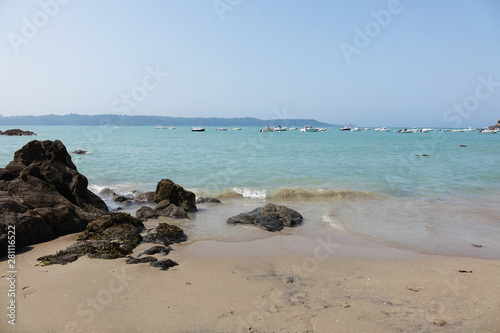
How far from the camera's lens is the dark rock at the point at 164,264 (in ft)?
22.2

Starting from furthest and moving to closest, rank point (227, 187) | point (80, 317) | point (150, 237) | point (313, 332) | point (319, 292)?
point (227, 187) < point (150, 237) < point (319, 292) < point (80, 317) < point (313, 332)

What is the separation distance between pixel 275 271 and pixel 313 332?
227cm

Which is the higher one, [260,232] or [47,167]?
[47,167]

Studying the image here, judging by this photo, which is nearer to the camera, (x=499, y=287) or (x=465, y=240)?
(x=499, y=287)

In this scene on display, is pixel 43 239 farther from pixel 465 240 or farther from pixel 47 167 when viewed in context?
pixel 465 240

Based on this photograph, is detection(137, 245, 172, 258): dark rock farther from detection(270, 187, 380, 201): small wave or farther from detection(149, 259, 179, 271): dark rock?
detection(270, 187, 380, 201): small wave

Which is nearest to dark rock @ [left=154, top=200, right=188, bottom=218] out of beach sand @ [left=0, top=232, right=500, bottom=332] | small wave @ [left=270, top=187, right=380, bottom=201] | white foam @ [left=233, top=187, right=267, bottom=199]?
beach sand @ [left=0, top=232, right=500, bottom=332]

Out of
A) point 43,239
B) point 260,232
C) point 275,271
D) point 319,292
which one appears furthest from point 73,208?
point 319,292

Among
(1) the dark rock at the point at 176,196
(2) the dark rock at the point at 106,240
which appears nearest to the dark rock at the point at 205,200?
(1) the dark rock at the point at 176,196

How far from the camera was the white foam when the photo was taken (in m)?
16.2

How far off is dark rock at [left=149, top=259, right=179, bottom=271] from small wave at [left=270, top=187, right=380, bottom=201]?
946cm

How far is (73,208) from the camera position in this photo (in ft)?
32.2

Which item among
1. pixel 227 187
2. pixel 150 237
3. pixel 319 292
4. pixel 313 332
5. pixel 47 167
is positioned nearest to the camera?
pixel 313 332

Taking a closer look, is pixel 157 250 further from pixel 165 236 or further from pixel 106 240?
pixel 106 240
